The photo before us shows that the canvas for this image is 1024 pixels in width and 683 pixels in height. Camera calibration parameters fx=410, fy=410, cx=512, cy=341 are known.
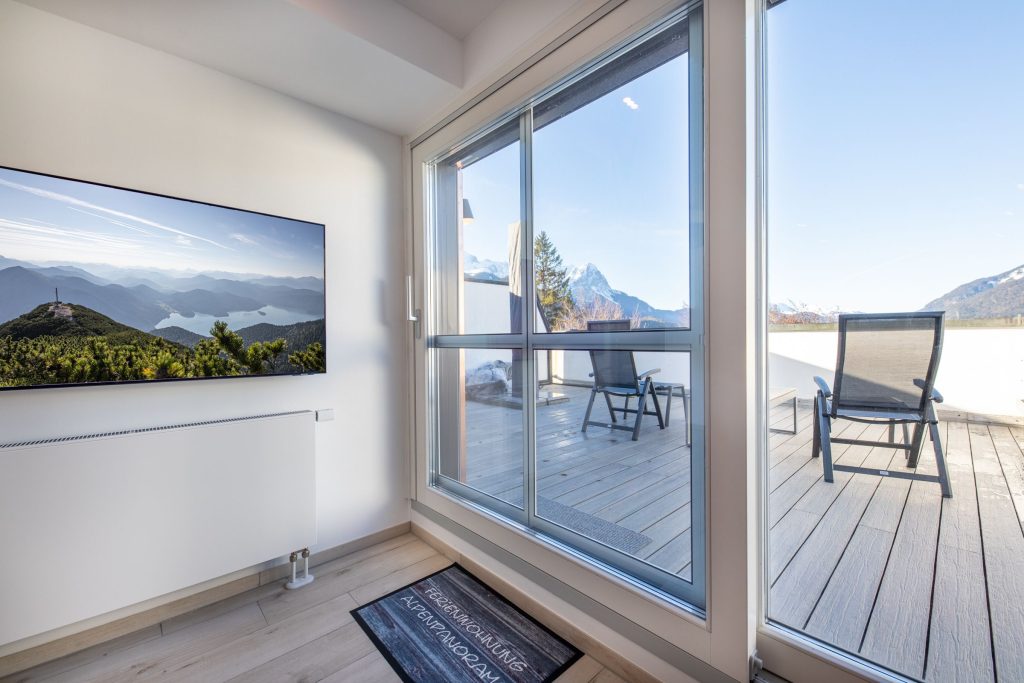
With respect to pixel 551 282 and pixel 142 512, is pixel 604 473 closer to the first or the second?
pixel 551 282

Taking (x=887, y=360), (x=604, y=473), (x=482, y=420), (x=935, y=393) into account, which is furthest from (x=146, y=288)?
(x=935, y=393)

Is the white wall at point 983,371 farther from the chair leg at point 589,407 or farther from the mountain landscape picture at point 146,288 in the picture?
the mountain landscape picture at point 146,288

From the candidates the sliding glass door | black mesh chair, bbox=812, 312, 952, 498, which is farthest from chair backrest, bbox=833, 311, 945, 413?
the sliding glass door

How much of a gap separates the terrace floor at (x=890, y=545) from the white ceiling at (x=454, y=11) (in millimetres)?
2089

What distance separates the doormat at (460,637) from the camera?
159cm

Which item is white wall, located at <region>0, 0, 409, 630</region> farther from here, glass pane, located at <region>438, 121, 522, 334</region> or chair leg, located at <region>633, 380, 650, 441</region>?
chair leg, located at <region>633, 380, 650, 441</region>

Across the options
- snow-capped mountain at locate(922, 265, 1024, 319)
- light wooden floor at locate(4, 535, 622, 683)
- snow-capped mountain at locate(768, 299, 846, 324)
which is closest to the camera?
snow-capped mountain at locate(922, 265, 1024, 319)

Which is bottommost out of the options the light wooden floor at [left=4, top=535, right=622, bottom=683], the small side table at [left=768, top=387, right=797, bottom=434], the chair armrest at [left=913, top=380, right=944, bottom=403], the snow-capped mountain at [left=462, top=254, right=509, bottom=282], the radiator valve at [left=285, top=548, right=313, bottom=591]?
the light wooden floor at [left=4, top=535, right=622, bottom=683]

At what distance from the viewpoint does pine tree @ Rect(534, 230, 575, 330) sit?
189 cm

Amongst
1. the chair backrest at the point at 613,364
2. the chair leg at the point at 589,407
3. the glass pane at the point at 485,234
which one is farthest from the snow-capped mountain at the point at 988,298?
the glass pane at the point at 485,234

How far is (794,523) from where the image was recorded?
1.32 meters

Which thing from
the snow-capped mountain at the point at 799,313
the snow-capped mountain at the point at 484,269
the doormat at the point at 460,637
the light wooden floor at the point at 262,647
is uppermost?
the snow-capped mountain at the point at 484,269

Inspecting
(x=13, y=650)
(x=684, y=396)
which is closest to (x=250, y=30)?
(x=684, y=396)

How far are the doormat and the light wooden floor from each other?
0.20 feet
